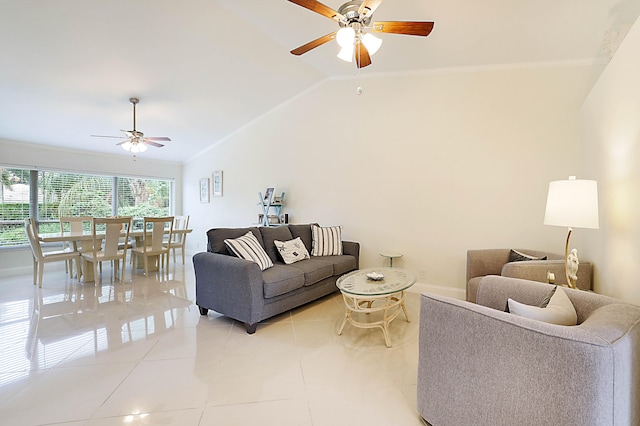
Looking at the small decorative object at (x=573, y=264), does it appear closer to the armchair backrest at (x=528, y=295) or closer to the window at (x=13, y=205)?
the armchair backrest at (x=528, y=295)

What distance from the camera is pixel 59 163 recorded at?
554 centimetres

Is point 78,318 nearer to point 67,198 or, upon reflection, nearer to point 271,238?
point 271,238

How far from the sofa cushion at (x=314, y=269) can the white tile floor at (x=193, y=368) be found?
38 cm

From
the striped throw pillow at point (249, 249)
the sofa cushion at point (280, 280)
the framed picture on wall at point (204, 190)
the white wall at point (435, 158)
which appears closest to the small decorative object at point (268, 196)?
the white wall at point (435, 158)

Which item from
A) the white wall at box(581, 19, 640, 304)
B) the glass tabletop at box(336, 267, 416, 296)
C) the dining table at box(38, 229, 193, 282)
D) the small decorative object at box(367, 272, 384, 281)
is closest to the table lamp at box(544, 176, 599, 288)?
the white wall at box(581, 19, 640, 304)

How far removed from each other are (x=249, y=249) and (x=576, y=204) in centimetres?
286

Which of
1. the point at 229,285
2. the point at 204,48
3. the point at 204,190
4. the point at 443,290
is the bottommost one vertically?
the point at 443,290

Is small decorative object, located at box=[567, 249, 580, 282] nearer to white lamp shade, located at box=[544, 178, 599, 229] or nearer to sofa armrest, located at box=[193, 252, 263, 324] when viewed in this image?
white lamp shade, located at box=[544, 178, 599, 229]

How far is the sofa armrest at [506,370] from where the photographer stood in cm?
107

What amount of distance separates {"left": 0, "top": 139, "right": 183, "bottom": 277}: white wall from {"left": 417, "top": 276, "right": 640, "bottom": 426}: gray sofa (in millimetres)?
6871

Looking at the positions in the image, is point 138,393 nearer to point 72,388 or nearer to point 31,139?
point 72,388

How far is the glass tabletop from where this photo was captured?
97.7 inches

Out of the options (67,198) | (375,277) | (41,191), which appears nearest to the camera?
(375,277)

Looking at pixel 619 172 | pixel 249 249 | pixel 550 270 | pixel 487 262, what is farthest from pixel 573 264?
pixel 249 249
